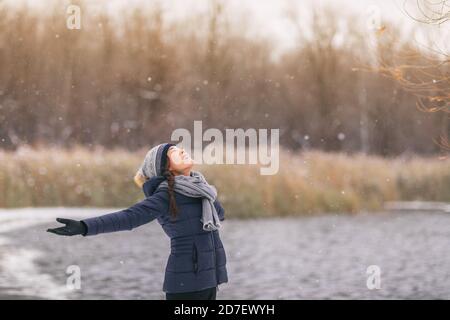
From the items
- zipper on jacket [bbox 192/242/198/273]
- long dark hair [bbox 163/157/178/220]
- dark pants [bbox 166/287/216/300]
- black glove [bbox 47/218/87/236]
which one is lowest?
dark pants [bbox 166/287/216/300]

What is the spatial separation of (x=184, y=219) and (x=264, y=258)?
7.42m

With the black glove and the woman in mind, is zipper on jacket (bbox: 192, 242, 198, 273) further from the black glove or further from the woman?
the black glove

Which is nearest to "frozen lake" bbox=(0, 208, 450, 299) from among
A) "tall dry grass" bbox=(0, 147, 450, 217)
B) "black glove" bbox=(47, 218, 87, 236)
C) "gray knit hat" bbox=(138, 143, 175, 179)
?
"tall dry grass" bbox=(0, 147, 450, 217)

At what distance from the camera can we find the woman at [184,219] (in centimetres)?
413

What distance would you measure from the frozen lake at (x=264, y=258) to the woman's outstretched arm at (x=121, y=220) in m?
4.37

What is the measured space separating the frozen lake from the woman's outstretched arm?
437 cm


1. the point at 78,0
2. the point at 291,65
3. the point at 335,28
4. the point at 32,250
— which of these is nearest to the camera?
the point at 32,250

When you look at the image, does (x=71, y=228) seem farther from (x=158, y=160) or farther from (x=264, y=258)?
(x=264, y=258)

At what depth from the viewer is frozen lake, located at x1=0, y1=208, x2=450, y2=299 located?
28.6ft

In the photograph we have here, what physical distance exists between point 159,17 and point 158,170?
29.7m

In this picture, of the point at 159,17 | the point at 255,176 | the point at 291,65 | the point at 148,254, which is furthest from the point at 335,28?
the point at 148,254

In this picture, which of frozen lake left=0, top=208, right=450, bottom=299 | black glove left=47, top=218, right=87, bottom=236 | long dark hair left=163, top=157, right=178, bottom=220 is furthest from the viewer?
frozen lake left=0, top=208, right=450, bottom=299
